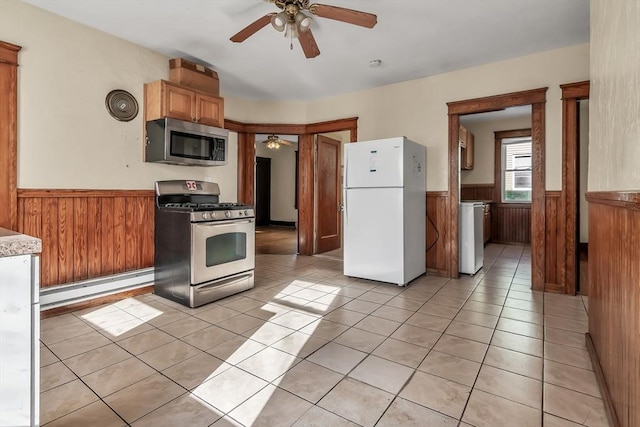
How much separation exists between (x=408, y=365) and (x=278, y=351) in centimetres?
80

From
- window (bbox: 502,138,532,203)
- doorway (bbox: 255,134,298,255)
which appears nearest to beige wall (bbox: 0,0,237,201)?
doorway (bbox: 255,134,298,255)

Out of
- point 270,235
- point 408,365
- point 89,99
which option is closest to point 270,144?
point 270,235

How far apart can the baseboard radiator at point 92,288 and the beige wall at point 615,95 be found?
362cm

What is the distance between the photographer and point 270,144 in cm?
761

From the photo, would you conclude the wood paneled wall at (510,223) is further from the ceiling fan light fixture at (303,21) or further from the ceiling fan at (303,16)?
the ceiling fan light fixture at (303,21)

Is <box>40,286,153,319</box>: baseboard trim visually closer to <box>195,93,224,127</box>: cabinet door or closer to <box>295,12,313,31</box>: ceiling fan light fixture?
<box>195,93,224,127</box>: cabinet door

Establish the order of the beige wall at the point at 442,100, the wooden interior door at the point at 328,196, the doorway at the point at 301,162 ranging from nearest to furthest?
the beige wall at the point at 442,100 → the doorway at the point at 301,162 → the wooden interior door at the point at 328,196

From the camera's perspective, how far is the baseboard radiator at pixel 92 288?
2.67 m

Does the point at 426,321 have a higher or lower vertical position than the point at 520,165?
lower

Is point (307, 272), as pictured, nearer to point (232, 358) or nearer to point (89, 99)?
point (232, 358)

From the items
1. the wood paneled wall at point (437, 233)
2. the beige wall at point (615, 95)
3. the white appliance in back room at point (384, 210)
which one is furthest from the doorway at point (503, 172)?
the beige wall at point (615, 95)

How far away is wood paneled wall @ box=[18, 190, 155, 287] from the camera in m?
2.65

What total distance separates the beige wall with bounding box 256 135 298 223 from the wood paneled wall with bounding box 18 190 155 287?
6.17 m

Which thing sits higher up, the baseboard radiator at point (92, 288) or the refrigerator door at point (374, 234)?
the refrigerator door at point (374, 234)
